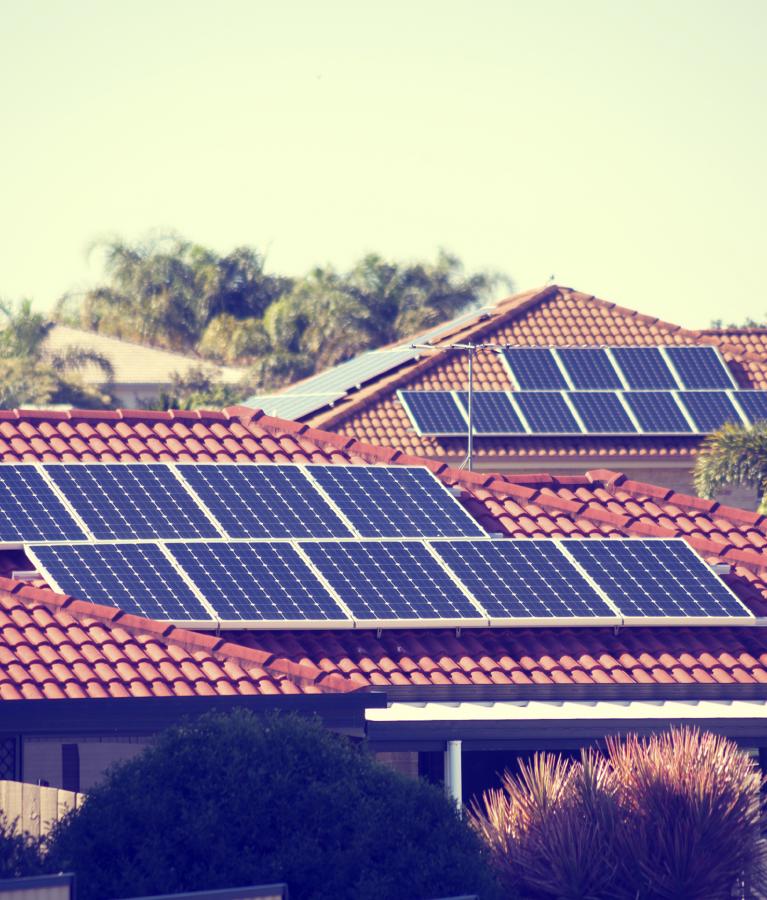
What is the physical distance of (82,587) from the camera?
23.5m

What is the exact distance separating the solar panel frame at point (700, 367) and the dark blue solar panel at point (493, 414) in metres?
5.43

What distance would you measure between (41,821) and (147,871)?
2.58m

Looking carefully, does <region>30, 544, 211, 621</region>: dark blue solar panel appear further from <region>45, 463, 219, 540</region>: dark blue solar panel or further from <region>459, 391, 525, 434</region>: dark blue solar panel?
<region>459, 391, 525, 434</region>: dark blue solar panel

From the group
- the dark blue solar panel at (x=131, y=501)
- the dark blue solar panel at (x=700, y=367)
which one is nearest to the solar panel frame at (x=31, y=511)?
the dark blue solar panel at (x=131, y=501)

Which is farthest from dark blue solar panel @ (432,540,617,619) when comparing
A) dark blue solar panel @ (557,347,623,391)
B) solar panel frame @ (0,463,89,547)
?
dark blue solar panel @ (557,347,623,391)

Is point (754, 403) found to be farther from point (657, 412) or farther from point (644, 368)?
point (644, 368)

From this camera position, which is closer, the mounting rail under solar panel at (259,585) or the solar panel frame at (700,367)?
the mounting rail under solar panel at (259,585)

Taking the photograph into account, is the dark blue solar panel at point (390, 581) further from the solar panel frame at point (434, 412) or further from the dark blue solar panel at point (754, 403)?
the dark blue solar panel at point (754, 403)

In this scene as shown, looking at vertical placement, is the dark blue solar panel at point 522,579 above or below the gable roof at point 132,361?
below

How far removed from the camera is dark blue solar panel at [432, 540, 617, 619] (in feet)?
81.3

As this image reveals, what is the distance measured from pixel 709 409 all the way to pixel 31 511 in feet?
95.3

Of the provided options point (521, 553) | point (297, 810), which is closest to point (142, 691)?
point (297, 810)

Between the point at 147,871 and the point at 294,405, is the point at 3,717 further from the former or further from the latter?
the point at 294,405

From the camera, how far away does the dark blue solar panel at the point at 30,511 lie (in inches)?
962
